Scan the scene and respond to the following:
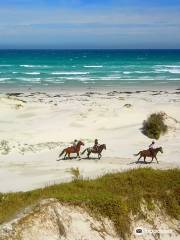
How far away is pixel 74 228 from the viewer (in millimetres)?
11383

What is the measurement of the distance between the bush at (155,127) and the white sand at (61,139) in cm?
33

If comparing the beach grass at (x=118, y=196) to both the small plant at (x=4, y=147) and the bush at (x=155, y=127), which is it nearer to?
the small plant at (x=4, y=147)

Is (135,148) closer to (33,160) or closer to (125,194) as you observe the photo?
(33,160)

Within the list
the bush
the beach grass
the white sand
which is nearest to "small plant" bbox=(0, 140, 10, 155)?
the white sand

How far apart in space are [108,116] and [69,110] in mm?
4159

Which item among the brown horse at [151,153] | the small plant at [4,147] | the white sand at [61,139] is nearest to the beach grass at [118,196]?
the white sand at [61,139]

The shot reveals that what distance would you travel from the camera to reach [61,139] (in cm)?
2714

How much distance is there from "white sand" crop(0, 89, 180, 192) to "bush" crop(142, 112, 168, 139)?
0.33m

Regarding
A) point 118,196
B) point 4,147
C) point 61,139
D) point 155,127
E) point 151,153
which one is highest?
point 118,196

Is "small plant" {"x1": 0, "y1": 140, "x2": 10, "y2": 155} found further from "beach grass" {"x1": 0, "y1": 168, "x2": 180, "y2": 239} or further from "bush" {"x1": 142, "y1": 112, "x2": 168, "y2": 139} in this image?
"beach grass" {"x1": 0, "y1": 168, "x2": 180, "y2": 239}

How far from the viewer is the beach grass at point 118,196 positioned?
11992mm

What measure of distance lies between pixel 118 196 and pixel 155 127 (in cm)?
1579

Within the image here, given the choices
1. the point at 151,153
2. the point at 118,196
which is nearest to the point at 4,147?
the point at 151,153

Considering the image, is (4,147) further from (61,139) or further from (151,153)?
(151,153)
